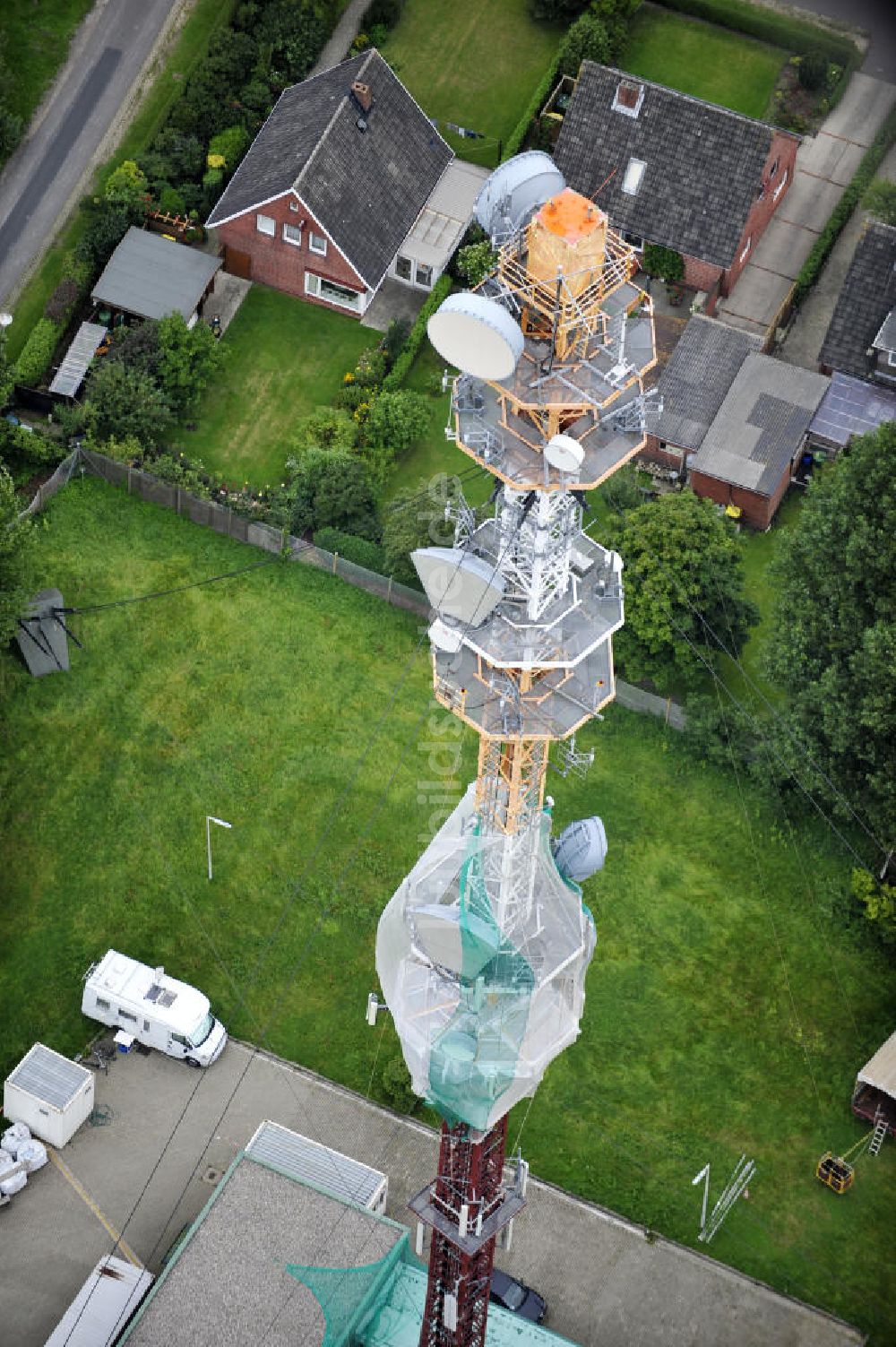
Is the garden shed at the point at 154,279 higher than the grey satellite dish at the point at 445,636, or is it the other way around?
the garden shed at the point at 154,279

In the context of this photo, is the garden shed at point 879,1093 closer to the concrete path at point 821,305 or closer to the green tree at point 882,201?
the concrete path at point 821,305

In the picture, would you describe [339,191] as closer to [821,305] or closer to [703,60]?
[821,305]

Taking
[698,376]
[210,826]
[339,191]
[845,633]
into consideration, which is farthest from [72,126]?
[845,633]

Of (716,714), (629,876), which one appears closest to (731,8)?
(716,714)

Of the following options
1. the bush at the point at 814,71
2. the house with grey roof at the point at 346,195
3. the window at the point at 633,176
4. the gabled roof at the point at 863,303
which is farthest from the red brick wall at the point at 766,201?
the house with grey roof at the point at 346,195

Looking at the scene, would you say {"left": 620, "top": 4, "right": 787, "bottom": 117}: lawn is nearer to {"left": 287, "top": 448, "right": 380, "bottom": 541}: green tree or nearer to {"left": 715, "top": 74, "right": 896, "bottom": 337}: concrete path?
{"left": 715, "top": 74, "right": 896, "bottom": 337}: concrete path

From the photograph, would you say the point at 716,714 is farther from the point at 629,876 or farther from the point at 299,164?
the point at 299,164
